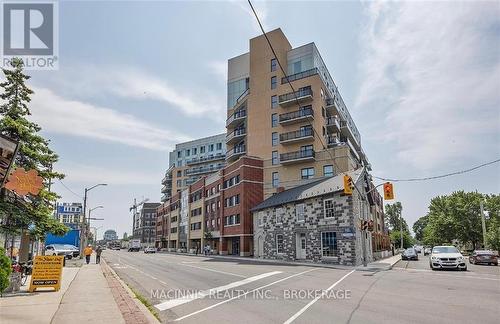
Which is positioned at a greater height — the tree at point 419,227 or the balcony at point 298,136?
the balcony at point 298,136

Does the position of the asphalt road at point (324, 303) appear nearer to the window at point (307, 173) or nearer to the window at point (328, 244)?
the window at point (328, 244)

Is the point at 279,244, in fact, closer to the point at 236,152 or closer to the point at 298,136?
the point at 298,136

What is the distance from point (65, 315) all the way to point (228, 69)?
Result: 6512cm

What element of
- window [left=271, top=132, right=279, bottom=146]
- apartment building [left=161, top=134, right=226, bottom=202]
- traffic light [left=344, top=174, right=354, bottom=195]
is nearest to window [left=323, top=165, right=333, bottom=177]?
window [left=271, top=132, right=279, bottom=146]

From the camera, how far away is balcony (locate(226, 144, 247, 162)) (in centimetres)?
6209

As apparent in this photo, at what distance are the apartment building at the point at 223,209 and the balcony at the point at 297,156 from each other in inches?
153

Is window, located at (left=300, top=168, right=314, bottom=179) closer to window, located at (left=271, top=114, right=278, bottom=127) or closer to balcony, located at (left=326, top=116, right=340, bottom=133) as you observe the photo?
balcony, located at (left=326, top=116, right=340, bottom=133)

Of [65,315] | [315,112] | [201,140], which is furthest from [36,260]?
[201,140]

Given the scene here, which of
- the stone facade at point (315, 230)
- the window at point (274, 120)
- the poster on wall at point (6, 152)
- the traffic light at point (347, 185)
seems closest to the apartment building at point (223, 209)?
the stone facade at point (315, 230)

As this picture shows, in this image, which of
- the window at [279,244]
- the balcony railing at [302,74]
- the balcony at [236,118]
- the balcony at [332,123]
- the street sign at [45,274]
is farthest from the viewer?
the balcony at [236,118]

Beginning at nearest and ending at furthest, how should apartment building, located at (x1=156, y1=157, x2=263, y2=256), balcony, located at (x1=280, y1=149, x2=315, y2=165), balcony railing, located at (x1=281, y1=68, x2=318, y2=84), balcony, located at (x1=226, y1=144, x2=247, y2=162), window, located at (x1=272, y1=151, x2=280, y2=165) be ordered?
balcony, located at (x1=280, y1=149, x2=315, y2=165), apartment building, located at (x1=156, y1=157, x2=263, y2=256), balcony railing, located at (x1=281, y1=68, x2=318, y2=84), window, located at (x1=272, y1=151, x2=280, y2=165), balcony, located at (x1=226, y1=144, x2=247, y2=162)

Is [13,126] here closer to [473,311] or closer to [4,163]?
[4,163]

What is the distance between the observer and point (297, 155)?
51.3 metres

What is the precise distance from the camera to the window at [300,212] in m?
37.3
